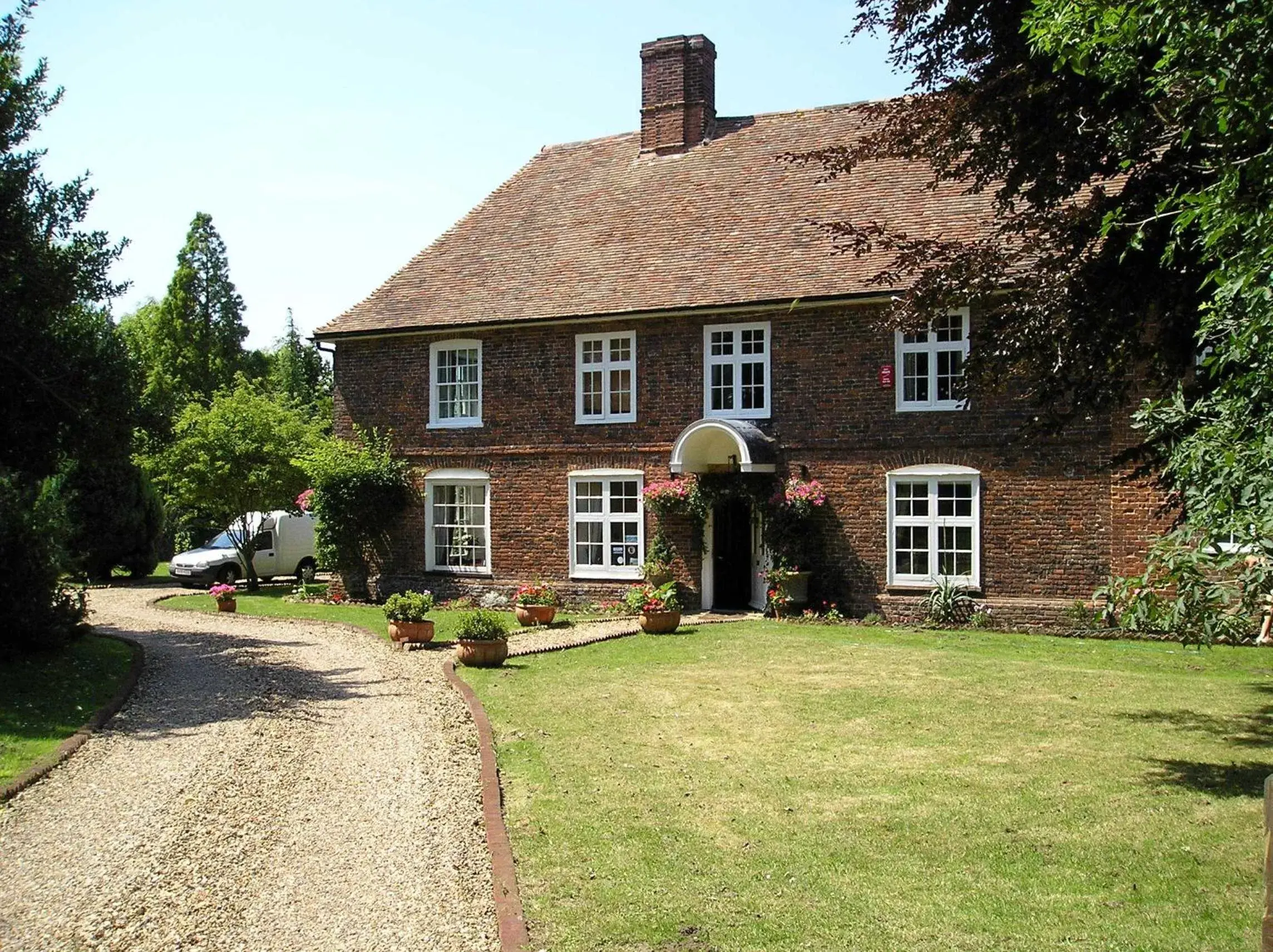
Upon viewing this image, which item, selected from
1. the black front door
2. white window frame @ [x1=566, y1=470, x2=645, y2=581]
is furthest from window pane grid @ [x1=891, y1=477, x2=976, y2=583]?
white window frame @ [x1=566, y1=470, x2=645, y2=581]

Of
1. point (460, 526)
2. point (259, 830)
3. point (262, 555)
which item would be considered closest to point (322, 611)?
point (460, 526)

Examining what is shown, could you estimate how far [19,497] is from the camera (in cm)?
1529

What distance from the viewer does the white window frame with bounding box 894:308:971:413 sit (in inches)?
800

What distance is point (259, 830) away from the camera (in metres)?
8.30

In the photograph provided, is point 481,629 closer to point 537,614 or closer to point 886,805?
point 537,614

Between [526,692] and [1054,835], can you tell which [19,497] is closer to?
[526,692]

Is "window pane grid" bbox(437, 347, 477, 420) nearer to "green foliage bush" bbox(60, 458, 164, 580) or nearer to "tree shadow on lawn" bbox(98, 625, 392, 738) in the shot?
"tree shadow on lawn" bbox(98, 625, 392, 738)

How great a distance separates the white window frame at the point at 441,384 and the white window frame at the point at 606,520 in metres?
2.72

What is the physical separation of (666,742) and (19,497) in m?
9.79

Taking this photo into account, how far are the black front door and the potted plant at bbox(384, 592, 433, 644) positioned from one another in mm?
6530

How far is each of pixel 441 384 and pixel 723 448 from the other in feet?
21.2

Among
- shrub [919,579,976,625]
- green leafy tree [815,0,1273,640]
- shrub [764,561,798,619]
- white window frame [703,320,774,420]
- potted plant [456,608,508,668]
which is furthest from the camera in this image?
white window frame [703,320,774,420]

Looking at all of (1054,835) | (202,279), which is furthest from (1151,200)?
(202,279)

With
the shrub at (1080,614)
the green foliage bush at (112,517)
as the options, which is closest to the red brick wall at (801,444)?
the shrub at (1080,614)
